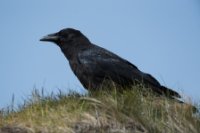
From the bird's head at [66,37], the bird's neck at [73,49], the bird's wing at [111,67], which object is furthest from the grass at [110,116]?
the bird's head at [66,37]

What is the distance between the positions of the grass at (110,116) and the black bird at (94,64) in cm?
160

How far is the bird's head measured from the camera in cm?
1069

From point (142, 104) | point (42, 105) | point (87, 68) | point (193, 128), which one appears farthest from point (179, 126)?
point (87, 68)

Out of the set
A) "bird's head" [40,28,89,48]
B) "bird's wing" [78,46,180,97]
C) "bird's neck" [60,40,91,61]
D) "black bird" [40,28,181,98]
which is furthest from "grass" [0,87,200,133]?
"bird's head" [40,28,89,48]

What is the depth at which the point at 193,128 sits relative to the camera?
6.45 m

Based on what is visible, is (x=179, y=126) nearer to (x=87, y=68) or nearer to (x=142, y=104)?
(x=142, y=104)

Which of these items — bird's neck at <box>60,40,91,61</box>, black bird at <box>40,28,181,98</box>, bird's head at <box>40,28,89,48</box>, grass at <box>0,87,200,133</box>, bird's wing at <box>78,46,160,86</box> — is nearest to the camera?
grass at <box>0,87,200,133</box>

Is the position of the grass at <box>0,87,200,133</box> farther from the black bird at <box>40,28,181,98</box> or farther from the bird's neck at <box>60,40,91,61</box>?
the bird's neck at <box>60,40,91,61</box>

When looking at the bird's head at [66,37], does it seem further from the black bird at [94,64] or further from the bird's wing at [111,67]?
the bird's wing at [111,67]

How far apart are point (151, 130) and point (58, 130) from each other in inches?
45.0

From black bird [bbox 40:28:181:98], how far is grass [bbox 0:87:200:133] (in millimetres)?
1600

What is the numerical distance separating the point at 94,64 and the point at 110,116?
344 cm

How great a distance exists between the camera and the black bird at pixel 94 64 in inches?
369

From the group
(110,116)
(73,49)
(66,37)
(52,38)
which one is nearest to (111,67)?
(73,49)
